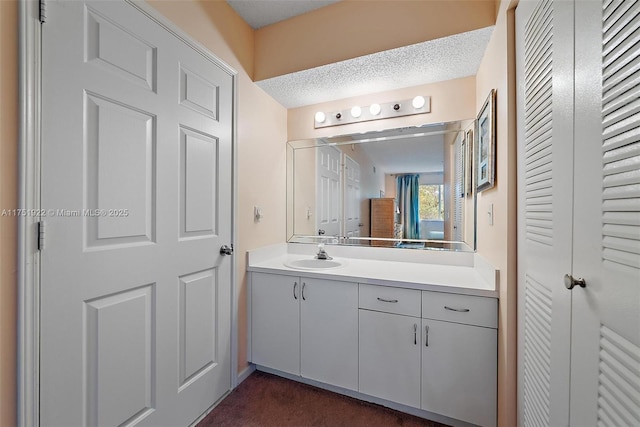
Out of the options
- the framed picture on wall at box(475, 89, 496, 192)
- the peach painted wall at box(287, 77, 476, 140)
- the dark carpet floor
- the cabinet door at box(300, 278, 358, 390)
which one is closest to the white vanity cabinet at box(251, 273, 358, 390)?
the cabinet door at box(300, 278, 358, 390)

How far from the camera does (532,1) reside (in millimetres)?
977

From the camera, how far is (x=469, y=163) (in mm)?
1858

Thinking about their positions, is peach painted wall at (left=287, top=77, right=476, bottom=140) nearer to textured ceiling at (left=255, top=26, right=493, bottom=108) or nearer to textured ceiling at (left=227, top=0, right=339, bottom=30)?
textured ceiling at (left=255, top=26, right=493, bottom=108)

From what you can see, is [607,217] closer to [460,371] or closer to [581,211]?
[581,211]

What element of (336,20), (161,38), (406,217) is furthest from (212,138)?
(406,217)

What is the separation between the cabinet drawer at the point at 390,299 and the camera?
58.2 inches

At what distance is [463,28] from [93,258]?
2.09m

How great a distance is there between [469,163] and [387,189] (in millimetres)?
606

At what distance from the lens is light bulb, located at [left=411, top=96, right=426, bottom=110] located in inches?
77.4

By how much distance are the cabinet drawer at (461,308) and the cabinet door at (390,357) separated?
118 mm

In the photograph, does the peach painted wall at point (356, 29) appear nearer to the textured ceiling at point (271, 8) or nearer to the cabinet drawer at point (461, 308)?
the textured ceiling at point (271, 8)

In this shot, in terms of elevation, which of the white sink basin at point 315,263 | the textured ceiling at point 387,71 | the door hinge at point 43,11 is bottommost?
the white sink basin at point 315,263

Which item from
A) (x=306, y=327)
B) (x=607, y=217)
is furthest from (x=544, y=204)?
(x=306, y=327)

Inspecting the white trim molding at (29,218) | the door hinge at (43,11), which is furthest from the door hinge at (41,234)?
the door hinge at (43,11)
